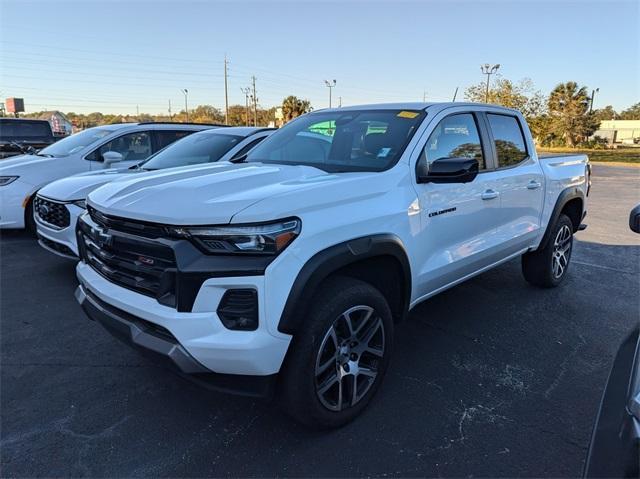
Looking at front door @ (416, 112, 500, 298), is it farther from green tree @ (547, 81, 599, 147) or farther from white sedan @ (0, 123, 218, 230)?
green tree @ (547, 81, 599, 147)

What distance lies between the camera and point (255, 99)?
69375mm

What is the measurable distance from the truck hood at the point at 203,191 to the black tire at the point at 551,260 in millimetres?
2955

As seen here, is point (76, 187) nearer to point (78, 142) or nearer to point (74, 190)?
point (74, 190)

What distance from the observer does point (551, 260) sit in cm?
489

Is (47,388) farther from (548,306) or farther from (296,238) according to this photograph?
(548,306)

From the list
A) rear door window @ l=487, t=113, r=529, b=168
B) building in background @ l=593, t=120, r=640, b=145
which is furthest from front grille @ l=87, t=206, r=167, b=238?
building in background @ l=593, t=120, r=640, b=145

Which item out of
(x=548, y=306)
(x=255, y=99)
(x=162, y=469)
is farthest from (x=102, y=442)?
(x=255, y=99)

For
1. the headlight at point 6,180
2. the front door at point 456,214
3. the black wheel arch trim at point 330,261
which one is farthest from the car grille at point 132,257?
the headlight at point 6,180

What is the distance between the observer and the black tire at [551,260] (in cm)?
486

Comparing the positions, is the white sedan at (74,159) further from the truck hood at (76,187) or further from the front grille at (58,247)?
the front grille at (58,247)

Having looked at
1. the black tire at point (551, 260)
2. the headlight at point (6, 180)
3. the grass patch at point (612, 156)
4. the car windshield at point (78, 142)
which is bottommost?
the grass patch at point (612, 156)

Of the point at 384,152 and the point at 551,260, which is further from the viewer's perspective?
the point at 551,260

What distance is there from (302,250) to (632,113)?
15114 cm

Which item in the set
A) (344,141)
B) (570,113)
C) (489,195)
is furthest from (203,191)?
(570,113)
